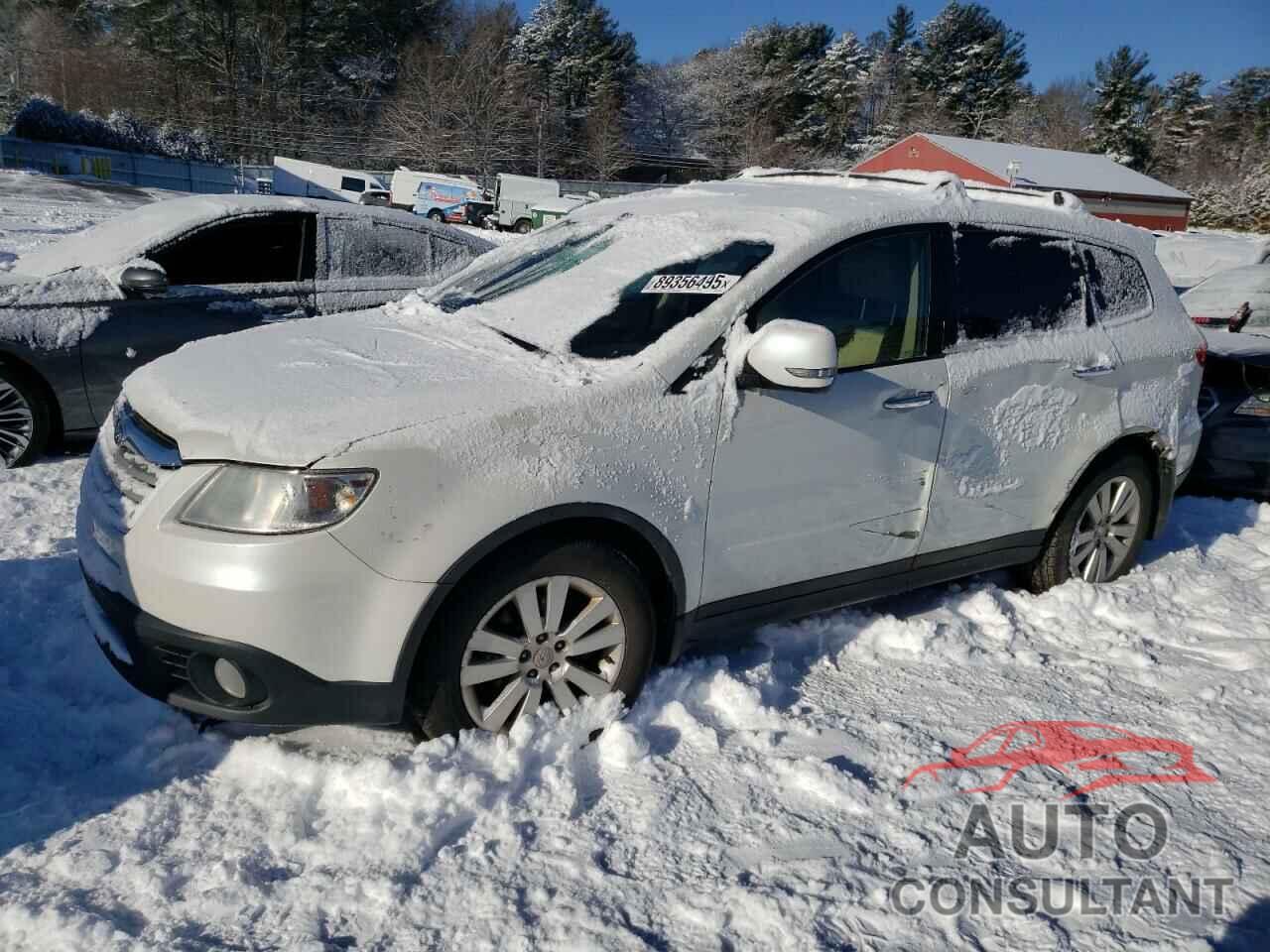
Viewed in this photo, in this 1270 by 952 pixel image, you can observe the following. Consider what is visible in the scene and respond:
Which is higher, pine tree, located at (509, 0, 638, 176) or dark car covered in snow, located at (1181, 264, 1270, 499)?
pine tree, located at (509, 0, 638, 176)

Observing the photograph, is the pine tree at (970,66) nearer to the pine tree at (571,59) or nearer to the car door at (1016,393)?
the pine tree at (571,59)

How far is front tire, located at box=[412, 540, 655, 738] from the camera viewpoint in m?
2.81

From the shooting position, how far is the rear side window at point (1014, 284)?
→ 392 centimetres

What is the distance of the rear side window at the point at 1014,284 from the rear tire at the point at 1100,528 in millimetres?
777

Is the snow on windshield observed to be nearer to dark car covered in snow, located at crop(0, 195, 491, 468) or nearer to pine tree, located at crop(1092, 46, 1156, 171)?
dark car covered in snow, located at crop(0, 195, 491, 468)

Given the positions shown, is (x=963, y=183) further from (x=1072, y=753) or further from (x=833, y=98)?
(x=833, y=98)

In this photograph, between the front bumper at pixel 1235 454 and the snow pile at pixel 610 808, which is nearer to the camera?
the snow pile at pixel 610 808

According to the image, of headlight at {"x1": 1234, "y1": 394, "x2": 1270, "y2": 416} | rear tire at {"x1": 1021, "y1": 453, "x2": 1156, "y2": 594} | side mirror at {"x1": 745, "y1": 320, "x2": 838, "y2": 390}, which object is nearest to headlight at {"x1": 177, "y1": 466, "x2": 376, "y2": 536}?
side mirror at {"x1": 745, "y1": 320, "x2": 838, "y2": 390}

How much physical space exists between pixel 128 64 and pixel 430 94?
18957 mm

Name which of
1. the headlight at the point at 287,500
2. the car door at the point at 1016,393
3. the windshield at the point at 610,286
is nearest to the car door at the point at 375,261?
the windshield at the point at 610,286

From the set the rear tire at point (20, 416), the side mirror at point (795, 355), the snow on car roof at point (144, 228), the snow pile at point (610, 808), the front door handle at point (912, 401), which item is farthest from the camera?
the snow on car roof at point (144, 228)

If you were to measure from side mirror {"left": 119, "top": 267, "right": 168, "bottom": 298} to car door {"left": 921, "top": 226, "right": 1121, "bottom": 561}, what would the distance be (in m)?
4.29

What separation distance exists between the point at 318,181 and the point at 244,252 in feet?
137

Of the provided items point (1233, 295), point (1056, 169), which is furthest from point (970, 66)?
point (1233, 295)
